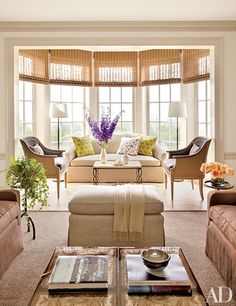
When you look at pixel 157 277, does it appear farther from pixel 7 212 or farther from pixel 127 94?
pixel 127 94

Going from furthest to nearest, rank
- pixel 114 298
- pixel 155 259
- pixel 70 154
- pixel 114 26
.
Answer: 1. pixel 70 154
2. pixel 114 26
3. pixel 155 259
4. pixel 114 298

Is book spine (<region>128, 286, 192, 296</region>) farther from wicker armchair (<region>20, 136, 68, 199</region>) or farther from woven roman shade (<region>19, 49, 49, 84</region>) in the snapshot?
woven roman shade (<region>19, 49, 49, 84</region>)

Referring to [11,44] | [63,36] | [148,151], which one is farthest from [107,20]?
[148,151]

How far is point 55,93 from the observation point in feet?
26.3

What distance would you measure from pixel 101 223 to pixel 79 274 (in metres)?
1.41

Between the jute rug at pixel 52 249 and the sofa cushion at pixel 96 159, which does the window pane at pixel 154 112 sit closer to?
the sofa cushion at pixel 96 159

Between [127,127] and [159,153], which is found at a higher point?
[127,127]

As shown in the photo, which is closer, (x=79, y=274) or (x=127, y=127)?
(x=79, y=274)

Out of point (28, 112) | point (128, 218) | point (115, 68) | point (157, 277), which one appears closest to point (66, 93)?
point (28, 112)

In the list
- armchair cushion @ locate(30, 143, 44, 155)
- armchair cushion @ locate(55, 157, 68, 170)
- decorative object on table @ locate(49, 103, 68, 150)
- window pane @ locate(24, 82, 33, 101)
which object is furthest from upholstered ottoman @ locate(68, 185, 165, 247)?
window pane @ locate(24, 82, 33, 101)

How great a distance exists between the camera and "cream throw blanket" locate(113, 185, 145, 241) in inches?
134

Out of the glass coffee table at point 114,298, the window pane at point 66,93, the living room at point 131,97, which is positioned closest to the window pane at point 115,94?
the living room at point 131,97

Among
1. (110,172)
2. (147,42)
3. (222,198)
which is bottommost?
(110,172)

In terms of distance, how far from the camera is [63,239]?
3.87 meters
